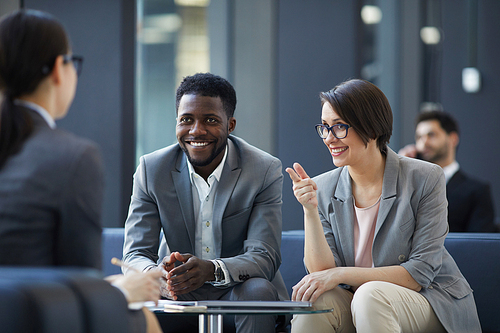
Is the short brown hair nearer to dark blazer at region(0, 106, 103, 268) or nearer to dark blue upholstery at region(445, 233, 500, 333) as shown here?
dark blue upholstery at region(445, 233, 500, 333)

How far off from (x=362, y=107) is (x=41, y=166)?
1399mm

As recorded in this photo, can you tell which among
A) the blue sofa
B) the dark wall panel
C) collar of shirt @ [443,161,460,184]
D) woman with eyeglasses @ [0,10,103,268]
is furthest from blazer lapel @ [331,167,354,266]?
the dark wall panel

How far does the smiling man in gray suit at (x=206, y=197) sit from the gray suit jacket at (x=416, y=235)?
310 millimetres

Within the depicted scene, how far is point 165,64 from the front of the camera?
470 cm

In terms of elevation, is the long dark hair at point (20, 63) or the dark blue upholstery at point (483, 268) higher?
the long dark hair at point (20, 63)

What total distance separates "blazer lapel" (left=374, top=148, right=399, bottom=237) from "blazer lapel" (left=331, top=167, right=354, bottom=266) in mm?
123

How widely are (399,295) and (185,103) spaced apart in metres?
1.21

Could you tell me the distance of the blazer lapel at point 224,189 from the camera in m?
2.39

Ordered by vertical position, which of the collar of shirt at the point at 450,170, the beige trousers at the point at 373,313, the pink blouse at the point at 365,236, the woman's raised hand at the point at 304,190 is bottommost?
the beige trousers at the point at 373,313

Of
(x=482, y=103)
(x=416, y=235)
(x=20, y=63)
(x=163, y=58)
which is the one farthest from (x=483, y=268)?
(x=482, y=103)

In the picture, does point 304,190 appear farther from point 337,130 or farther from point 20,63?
point 20,63

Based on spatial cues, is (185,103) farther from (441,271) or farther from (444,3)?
(444,3)

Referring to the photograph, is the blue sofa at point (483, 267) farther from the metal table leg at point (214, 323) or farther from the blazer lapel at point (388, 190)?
the metal table leg at point (214, 323)

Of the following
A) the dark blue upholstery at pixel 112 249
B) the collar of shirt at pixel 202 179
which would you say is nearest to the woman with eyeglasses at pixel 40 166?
the collar of shirt at pixel 202 179
